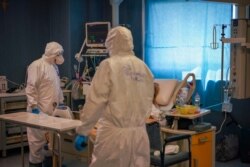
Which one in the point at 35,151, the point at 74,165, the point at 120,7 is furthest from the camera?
the point at 120,7

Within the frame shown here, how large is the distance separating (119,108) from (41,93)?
6.11 ft

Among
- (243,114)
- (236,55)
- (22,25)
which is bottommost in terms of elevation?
(243,114)

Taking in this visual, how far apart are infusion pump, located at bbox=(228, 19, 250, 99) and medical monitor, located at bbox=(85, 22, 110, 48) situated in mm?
1825

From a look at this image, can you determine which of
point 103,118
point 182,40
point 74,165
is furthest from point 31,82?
point 182,40

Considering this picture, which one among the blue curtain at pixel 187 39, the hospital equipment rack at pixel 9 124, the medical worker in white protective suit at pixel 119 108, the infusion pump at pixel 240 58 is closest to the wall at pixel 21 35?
the hospital equipment rack at pixel 9 124

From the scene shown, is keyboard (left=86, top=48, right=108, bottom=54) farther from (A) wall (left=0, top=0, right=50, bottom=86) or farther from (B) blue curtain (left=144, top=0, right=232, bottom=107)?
(A) wall (left=0, top=0, right=50, bottom=86)

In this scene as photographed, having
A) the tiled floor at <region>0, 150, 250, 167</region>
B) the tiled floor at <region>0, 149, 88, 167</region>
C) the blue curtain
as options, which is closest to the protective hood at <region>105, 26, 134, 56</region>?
the tiled floor at <region>0, 149, 88, 167</region>

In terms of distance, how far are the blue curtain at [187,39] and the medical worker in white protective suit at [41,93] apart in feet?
5.78

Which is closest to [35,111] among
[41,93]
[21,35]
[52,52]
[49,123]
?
[41,93]

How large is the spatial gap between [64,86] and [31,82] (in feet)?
4.80

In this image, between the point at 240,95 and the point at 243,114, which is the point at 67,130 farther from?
the point at 243,114

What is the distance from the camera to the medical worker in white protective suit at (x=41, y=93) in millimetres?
4262

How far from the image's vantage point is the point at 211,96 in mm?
5227

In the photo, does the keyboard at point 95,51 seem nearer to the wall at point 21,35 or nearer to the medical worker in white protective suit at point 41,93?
the wall at point 21,35
